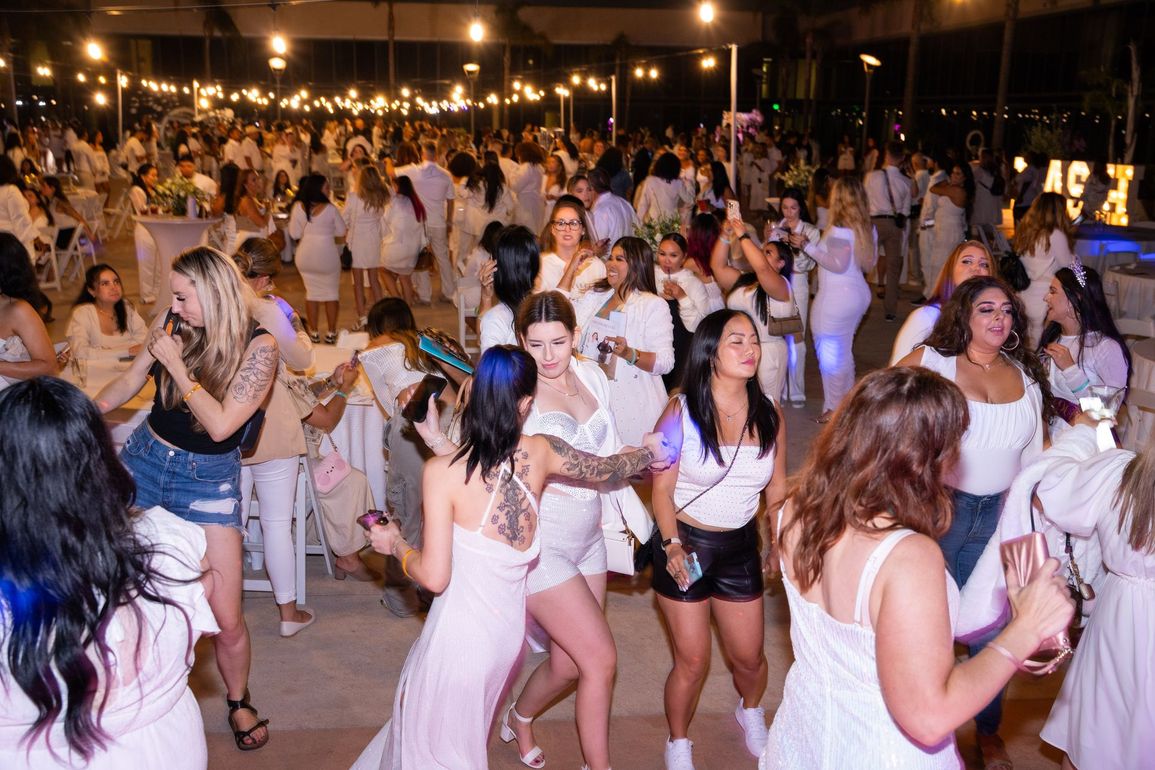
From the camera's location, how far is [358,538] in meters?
5.03

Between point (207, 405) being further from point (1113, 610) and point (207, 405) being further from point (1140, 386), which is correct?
point (1140, 386)

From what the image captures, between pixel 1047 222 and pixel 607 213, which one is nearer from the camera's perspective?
pixel 1047 222

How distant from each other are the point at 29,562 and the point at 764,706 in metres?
2.94

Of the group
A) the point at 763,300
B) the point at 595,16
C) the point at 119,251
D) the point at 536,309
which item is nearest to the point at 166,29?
the point at 595,16

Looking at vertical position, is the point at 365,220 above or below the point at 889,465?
above

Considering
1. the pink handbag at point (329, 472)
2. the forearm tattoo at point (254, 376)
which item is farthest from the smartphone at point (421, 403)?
the pink handbag at point (329, 472)

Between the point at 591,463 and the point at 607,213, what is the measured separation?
5.67 meters

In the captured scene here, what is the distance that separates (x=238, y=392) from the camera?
3.43m

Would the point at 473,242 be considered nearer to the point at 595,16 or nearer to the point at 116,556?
the point at 116,556

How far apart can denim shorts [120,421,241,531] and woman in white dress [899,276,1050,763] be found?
2.41m

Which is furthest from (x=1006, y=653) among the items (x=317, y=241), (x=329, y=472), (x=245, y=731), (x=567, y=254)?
(x=317, y=241)

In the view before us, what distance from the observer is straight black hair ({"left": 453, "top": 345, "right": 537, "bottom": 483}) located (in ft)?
9.25

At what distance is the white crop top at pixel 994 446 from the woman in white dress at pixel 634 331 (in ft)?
5.44

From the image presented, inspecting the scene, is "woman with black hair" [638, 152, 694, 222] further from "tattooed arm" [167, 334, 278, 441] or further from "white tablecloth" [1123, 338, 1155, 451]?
"tattooed arm" [167, 334, 278, 441]
